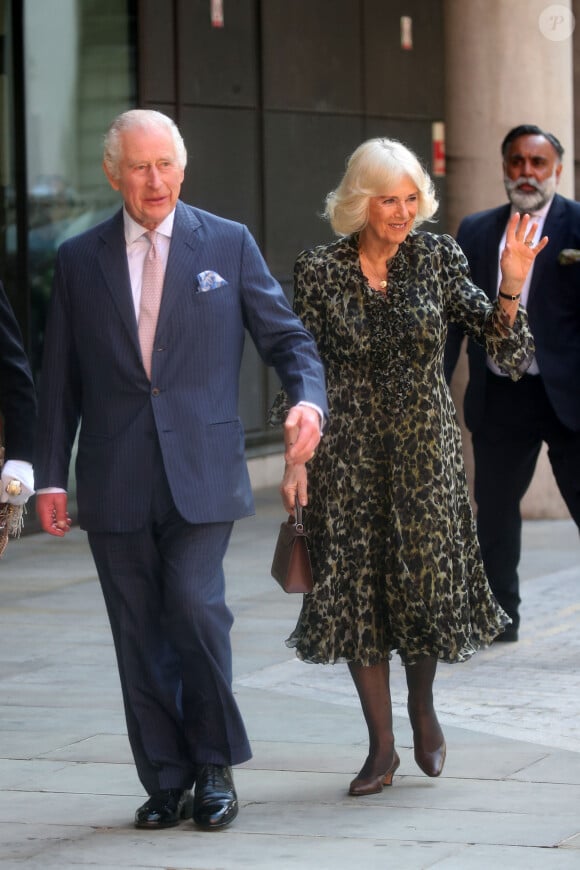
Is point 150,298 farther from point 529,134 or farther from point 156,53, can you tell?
point 156,53

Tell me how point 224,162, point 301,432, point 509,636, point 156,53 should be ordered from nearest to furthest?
1. point 301,432
2. point 509,636
3. point 156,53
4. point 224,162

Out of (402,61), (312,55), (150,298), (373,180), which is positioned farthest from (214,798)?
(402,61)

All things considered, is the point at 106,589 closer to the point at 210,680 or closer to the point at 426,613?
the point at 210,680

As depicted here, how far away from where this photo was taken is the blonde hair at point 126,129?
4984mm

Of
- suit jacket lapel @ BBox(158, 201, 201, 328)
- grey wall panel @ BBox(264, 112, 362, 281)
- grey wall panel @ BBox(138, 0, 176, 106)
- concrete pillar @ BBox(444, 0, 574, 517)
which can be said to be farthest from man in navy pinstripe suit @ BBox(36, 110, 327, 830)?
grey wall panel @ BBox(264, 112, 362, 281)

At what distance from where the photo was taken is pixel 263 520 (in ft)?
39.4

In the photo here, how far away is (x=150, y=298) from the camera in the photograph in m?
5.04

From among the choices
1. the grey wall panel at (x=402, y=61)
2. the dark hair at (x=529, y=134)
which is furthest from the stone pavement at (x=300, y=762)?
the grey wall panel at (x=402, y=61)

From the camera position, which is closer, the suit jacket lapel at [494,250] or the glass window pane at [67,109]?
the suit jacket lapel at [494,250]

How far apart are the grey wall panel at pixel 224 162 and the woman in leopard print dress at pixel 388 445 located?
7.14 m

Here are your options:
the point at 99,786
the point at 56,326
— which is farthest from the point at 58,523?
the point at 99,786

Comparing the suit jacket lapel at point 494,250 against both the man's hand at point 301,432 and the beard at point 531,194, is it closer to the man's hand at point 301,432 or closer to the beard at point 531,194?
the beard at point 531,194

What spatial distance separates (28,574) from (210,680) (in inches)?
202

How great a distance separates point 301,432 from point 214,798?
1.01 metres
